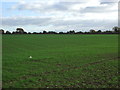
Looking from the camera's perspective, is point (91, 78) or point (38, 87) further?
point (91, 78)

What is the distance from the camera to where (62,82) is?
1257 cm

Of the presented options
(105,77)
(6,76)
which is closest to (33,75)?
(6,76)

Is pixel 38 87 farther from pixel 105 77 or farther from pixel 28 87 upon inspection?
pixel 105 77

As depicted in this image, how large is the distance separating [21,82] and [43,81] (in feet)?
4.31

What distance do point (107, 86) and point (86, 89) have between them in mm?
1425

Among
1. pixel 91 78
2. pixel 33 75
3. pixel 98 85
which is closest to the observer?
pixel 98 85

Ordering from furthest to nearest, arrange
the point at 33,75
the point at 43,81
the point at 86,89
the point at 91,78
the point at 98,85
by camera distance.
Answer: the point at 33,75 < the point at 91,78 < the point at 43,81 < the point at 98,85 < the point at 86,89

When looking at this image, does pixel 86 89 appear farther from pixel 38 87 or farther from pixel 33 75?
pixel 33 75

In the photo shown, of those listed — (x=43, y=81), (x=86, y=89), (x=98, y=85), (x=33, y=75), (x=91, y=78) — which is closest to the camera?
(x=86, y=89)

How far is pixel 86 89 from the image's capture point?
1105 centimetres

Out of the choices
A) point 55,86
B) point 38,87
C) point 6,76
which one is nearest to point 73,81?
point 55,86

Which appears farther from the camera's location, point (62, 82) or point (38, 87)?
point (62, 82)

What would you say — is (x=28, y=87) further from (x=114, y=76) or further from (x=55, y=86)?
(x=114, y=76)

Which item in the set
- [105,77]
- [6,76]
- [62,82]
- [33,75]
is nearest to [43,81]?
[62,82]
